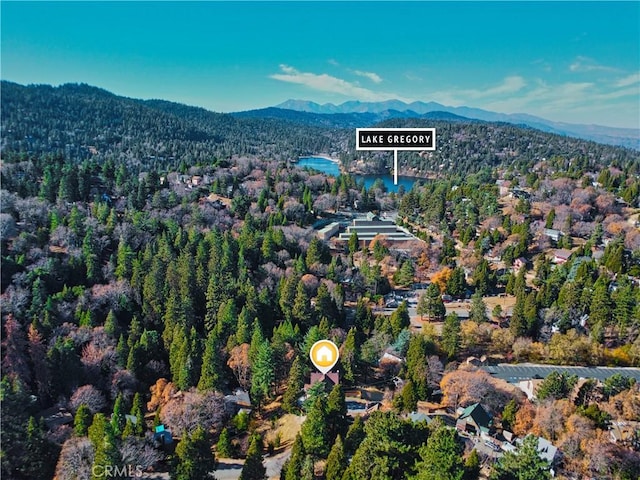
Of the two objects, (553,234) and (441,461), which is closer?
(441,461)

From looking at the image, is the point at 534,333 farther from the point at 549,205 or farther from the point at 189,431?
the point at 549,205

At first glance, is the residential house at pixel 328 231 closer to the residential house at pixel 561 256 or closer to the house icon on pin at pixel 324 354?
the residential house at pixel 561 256

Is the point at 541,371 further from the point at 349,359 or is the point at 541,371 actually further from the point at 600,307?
the point at 349,359

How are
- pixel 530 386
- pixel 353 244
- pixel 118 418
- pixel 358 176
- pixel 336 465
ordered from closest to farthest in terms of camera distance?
pixel 336 465, pixel 118 418, pixel 530 386, pixel 353 244, pixel 358 176

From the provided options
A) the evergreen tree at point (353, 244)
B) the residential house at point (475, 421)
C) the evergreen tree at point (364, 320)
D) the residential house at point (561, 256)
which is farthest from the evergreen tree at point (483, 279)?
the residential house at point (475, 421)

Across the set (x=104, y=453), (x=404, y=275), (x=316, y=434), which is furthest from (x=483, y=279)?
(x=104, y=453)

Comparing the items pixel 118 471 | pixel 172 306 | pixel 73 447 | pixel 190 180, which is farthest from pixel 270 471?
pixel 190 180

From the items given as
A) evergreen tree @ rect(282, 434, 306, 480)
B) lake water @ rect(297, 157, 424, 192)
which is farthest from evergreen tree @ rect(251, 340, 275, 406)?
lake water @ rect(297, 157, 424, 192)
